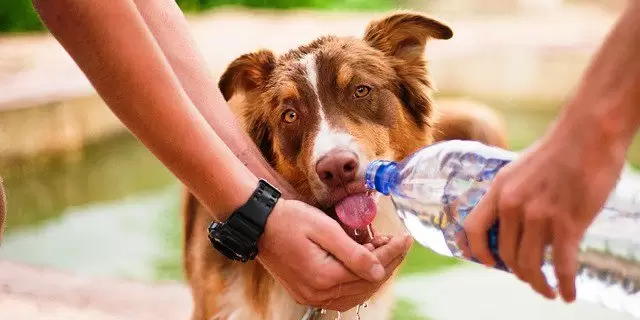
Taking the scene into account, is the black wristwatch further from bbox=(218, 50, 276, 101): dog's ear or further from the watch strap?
bbox=(218, 50, 276, 101): dog's ear

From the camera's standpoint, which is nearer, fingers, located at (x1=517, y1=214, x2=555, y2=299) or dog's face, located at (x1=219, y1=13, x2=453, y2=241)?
fingers, located at (x1=517, y1=214, x2=555, y2=299)

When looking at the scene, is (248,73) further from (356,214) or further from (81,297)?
(81,297)

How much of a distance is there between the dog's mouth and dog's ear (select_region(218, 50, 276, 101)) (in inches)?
20.7

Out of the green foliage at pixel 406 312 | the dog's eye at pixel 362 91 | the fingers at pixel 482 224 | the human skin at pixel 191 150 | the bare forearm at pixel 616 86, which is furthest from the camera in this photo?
the green foliage at pixel 406 312

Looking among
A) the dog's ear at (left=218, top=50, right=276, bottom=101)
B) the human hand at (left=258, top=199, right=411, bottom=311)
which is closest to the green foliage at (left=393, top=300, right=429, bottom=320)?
the dog's ear at (left=218, top=50, right=276, bottom=101)

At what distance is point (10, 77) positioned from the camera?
504 centimetres

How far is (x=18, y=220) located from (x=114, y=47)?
3.42 m

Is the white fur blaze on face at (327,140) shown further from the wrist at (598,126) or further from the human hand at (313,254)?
the wrist at (598,126)

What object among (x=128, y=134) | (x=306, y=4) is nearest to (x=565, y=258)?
(x=128, y=134)

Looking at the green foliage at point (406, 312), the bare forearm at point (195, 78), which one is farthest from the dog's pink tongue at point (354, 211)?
the green foliage at point (406, 312)

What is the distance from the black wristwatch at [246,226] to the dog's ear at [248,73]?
26.0 inches

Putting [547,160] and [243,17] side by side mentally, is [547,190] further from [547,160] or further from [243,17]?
[243,17]

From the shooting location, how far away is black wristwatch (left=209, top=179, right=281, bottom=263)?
1359 mm

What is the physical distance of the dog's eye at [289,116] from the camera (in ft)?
6.30
